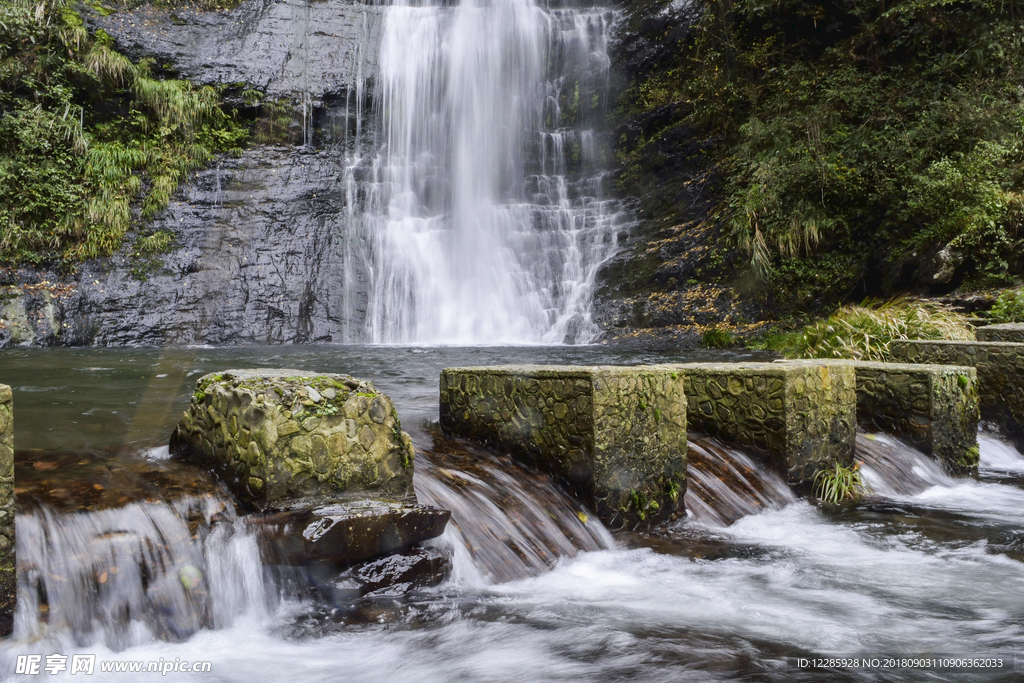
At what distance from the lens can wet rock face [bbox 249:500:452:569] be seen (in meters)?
3.12

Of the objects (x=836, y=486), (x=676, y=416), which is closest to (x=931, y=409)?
(x=836, y=486)

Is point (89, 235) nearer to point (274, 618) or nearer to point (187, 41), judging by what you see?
point (187, 41)

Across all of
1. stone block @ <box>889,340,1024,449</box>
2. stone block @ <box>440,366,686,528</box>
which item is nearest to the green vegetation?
stone block @ <box>889,340,1024,449</box>

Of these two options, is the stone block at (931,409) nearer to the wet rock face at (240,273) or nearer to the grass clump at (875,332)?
the grass clump at (875,332)

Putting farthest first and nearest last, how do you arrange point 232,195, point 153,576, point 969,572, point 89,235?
point 232,195 → point 89,235 → point 969,572 → point 153,576

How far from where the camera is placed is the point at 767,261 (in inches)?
566

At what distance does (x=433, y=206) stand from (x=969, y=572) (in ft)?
52.7

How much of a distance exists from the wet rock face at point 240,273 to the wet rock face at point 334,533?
13.0 metres

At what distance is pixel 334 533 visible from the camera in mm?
3123

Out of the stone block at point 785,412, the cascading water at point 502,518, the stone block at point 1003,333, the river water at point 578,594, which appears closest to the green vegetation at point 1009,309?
the stone block at point 1003,333

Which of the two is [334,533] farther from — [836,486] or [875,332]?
[875,332]

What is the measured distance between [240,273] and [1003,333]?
47.9 feet

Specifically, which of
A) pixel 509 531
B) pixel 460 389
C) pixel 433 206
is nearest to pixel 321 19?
pixel 433 206

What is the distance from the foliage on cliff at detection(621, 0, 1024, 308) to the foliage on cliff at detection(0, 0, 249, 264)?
11562mm
